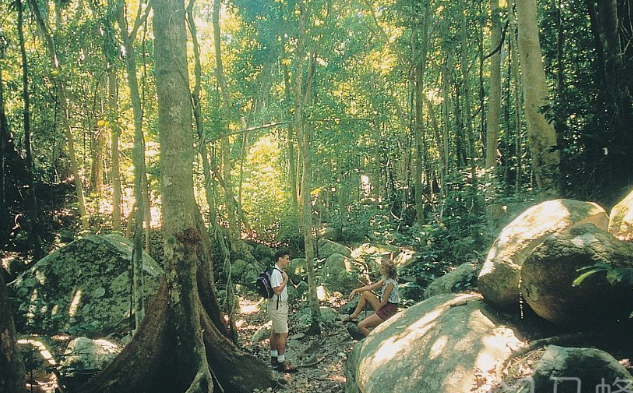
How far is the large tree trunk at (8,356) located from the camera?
310cm

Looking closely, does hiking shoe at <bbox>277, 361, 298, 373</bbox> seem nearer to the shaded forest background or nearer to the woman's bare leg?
the woman's bare leg

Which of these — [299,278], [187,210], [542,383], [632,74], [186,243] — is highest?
[632,74]

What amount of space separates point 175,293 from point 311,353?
3.70 m

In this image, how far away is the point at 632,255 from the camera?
10.7 ft

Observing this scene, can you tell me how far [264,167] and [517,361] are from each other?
47.4 ft

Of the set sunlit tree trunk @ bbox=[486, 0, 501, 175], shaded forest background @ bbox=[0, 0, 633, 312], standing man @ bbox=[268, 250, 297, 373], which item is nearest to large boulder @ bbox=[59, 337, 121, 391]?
shaded forest background @ bbox=[0, 0, 633, 312]

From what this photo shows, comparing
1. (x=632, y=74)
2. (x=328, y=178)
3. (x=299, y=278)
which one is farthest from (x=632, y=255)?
(x=328, y=178)

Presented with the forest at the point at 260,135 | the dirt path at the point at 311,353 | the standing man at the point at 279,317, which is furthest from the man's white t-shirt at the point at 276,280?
the dirt path at the point at 311,353

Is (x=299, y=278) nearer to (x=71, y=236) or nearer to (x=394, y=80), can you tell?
(x=71, y=236)

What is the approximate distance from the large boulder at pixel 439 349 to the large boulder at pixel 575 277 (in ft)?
1.59

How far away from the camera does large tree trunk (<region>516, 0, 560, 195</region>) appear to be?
6.89m

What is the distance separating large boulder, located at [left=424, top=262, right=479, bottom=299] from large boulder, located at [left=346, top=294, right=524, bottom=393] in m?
2.15

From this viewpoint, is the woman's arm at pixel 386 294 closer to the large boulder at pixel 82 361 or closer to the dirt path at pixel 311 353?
the dirt path at pixel 311 353

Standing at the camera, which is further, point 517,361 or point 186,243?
point 186,243
